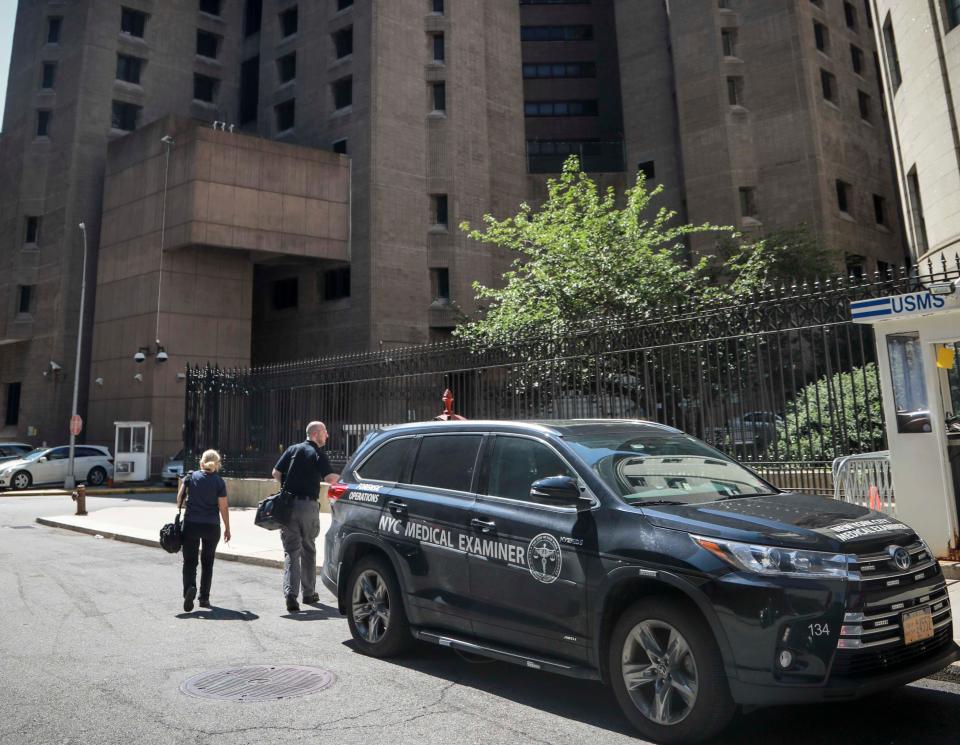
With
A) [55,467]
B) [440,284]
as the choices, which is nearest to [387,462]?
[55,467]

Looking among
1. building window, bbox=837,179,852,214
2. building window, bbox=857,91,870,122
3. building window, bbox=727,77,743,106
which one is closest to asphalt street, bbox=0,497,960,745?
building window, bbox=837,179,852,214

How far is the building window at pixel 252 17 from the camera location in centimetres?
4684

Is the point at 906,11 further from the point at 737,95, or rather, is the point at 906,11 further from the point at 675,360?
the point at 737,95

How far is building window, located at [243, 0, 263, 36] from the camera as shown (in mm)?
46844

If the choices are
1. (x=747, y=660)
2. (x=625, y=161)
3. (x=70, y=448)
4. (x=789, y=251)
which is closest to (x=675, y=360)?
(x=747, y=660)

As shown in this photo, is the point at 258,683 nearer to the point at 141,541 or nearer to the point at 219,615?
the point at 219,615

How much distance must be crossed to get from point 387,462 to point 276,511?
7.10 ft

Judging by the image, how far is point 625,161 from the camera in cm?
4419

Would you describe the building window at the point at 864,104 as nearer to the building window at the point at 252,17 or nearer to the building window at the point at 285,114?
the building window at the point at 285,114

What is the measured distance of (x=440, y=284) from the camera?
38031 mm

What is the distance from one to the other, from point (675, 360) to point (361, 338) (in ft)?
84.7

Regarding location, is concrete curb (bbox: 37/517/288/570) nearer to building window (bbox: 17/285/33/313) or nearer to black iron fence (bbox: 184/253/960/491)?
black iron fence (bbox: 184/253/960/491)

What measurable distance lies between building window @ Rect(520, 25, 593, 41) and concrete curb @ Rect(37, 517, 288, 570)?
167ft

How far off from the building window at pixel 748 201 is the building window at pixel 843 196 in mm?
4178
